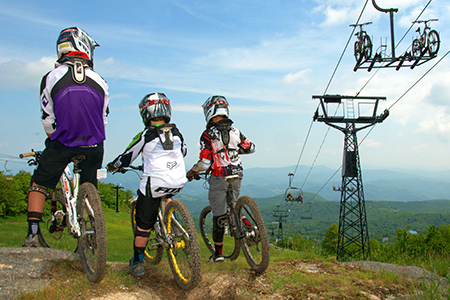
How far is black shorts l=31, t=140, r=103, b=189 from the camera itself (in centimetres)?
402

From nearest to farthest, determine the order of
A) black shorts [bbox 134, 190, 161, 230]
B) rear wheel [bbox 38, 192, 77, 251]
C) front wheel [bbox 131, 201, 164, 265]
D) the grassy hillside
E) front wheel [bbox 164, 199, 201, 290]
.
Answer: the grassy hillside, front wheel [bbox 164, 199, 201, 290], black shorts [bbox 134, 190, 161, 230], front wheel [bbox 131, 201, 164, 265], rear wheel [bbox 38, 192, 77, 251]

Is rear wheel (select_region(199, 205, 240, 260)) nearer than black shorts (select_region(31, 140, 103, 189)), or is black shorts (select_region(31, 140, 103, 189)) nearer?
black shorts (select_region(31, 140, 103, 189))

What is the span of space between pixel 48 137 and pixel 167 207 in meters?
1.72

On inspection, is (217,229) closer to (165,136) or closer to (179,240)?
(179,240)

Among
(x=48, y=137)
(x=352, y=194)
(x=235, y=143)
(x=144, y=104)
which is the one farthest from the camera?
(x=352, y=194)

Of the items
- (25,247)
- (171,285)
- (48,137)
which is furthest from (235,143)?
(25,247)

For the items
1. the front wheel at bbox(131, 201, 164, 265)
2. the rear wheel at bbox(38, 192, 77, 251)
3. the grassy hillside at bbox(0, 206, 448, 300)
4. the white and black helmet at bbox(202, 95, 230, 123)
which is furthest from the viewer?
the white and black helmet at bbox(202, 95, 230, 123)

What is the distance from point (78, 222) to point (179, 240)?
1.30 metres

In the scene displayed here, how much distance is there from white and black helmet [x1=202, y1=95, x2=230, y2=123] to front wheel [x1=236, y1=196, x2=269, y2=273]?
4.66 ft

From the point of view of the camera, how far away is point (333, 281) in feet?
14.0

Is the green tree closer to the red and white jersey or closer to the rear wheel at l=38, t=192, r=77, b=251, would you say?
the red and white jersey

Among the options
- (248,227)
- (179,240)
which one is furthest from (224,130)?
Result: (179,240)

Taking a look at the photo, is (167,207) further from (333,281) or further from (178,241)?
(333,281)

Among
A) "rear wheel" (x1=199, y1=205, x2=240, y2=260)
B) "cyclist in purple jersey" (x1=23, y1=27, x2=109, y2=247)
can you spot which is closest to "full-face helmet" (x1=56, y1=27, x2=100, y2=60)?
"cyclist in purple jersey" (x1=23, y1=27, x2=109, y2=247)
